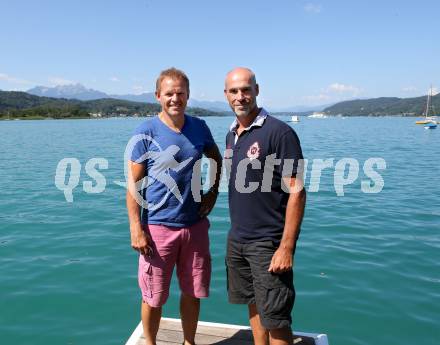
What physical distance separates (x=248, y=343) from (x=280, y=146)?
2.39 metres

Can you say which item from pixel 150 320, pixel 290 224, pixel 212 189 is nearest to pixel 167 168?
pixel 212 189

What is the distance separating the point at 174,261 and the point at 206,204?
2.15 feet

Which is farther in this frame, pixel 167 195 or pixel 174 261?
pixel 174 261

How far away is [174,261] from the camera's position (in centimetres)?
397

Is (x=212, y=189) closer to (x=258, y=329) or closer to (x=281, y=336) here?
(x=258, y=329)

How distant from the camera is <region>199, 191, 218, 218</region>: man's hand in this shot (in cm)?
405

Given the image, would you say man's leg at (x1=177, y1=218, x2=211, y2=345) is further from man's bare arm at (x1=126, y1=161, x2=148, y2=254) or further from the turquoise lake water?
the turquoise lake water

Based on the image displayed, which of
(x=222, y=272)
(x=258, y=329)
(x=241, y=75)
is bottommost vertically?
(x=222, y=272)

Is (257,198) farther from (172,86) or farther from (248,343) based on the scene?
(248,343)

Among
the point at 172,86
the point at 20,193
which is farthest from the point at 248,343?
the point at 20,193

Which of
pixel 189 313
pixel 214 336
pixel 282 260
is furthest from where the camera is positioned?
pixel 214 336

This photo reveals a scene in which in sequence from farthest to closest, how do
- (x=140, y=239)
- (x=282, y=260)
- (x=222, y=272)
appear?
(x=222, y=272), (x=140, y=239), (x=282, y=260)

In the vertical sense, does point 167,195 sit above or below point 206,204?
above

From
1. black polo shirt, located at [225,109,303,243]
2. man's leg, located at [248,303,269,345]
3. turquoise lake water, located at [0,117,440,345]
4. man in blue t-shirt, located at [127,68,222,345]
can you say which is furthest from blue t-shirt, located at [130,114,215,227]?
turquoise lake water, located at [0,117,440,345]
